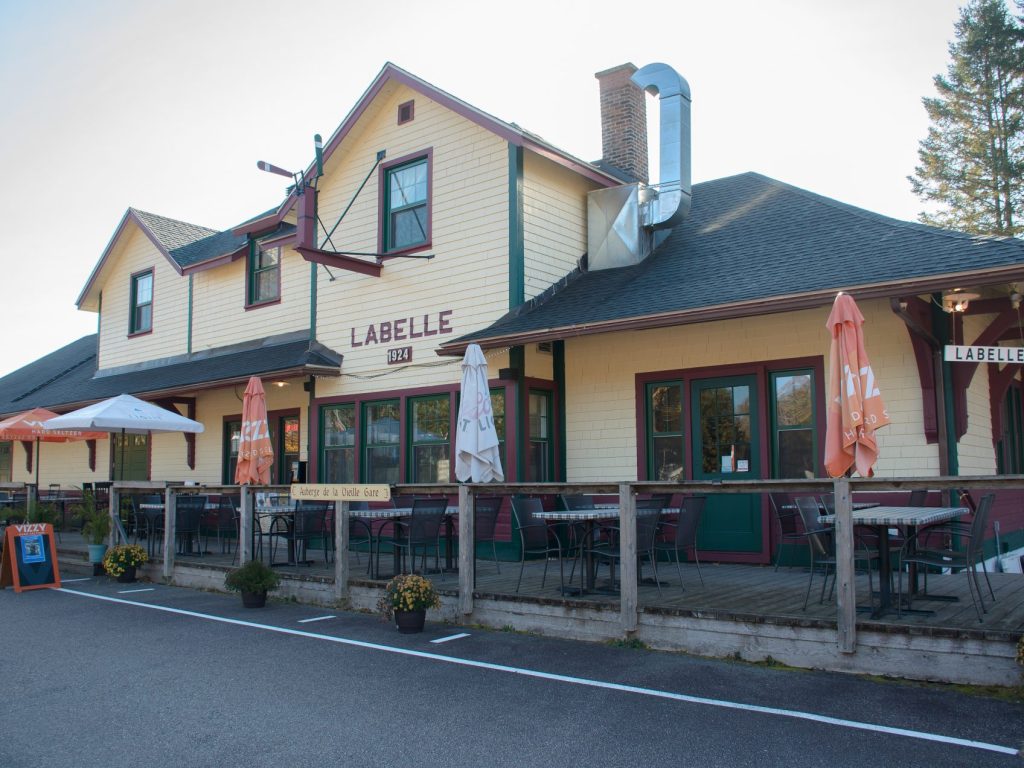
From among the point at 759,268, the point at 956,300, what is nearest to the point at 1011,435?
the point at 956,300

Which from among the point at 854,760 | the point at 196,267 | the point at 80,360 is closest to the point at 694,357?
the point at 854,760

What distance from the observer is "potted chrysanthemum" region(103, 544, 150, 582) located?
11.4 meters

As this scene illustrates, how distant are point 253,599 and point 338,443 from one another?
4657 millimetres

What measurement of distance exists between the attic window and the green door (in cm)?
613

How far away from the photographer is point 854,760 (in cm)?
443

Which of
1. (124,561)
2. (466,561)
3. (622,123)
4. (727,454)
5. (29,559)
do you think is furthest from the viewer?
(622,123)

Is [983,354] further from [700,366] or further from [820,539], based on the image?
[700,366]

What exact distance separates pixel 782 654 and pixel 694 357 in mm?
4977

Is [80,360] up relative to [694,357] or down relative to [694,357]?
up

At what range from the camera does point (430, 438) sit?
490 inches

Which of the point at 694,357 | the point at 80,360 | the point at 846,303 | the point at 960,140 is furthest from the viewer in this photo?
the point at 960,140

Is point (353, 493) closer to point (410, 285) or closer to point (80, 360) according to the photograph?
point (410, 285)

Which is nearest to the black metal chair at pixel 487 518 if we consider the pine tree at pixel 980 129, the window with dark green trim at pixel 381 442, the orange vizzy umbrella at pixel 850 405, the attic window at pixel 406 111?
the window with dark green trim at pixel 381 442

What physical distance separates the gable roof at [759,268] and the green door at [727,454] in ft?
4.52
